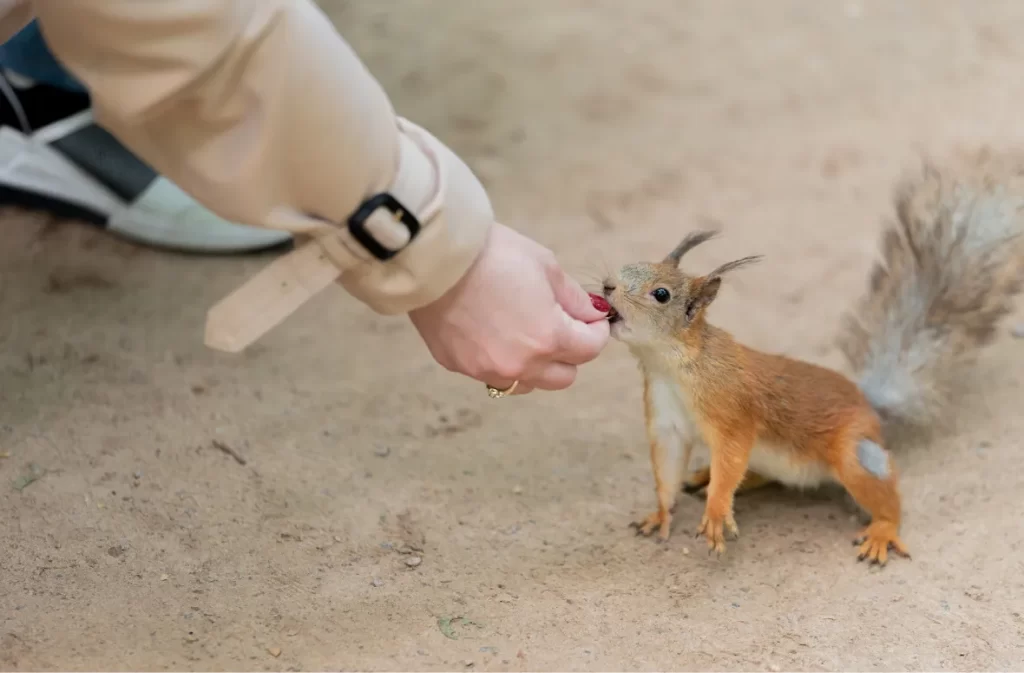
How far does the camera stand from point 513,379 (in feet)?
3.40

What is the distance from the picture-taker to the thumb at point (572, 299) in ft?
3.50

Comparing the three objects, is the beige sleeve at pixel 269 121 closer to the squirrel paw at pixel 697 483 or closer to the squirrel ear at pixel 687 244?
the squirrel ear at pixel 687 244

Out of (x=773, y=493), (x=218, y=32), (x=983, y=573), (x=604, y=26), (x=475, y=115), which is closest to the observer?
(x=218, y=32)

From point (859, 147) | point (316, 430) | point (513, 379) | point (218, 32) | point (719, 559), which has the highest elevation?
point (218, 32)

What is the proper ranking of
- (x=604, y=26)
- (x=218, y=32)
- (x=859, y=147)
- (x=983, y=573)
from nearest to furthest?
(x=218, y=32) < (x=983, y=573) < (x=859, y=147) < (x=604, y=26)

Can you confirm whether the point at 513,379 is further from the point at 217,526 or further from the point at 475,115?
the point at 475,115

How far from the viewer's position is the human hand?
98 centimetres

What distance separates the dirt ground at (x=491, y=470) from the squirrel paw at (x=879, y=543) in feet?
0.09

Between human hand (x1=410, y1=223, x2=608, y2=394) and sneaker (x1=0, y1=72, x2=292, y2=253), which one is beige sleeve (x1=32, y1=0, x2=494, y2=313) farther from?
sneaker (x1=0, y1=72, x2=292, y2=253)

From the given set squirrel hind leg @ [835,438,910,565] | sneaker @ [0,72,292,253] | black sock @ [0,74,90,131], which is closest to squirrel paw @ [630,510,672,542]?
squirrel hind leg @ [835,438,910,565]

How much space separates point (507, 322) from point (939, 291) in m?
0.87

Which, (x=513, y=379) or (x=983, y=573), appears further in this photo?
(x=983, y=573)

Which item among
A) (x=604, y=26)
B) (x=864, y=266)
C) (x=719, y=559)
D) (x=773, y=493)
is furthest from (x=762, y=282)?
(x=604, y=26)

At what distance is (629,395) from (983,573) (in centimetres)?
69
